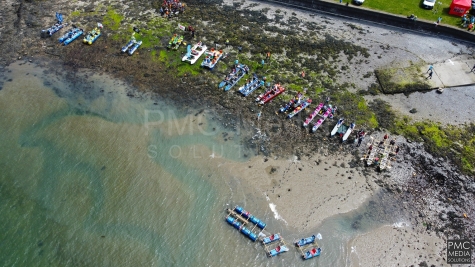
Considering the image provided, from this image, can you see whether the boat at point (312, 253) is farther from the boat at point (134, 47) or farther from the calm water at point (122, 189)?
the boat at point (134, 47)

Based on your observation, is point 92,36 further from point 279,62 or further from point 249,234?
point 249,234

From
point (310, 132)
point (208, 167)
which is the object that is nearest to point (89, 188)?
point (208, 167)

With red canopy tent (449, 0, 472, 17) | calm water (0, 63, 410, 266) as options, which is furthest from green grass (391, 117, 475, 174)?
red canopy tent (449, 0, 472, 17)

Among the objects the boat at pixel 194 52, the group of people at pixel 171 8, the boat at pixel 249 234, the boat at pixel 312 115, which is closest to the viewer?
the boat at pixel 249 234

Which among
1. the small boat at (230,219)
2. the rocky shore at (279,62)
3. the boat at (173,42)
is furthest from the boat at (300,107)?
the boat at (173,42)

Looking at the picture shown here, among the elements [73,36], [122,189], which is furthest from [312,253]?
[73,36]

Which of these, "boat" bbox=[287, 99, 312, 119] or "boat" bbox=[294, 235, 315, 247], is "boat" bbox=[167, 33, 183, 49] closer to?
"boat" bbox=[287, 99, 312, 119]

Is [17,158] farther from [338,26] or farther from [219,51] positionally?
[338,26]
